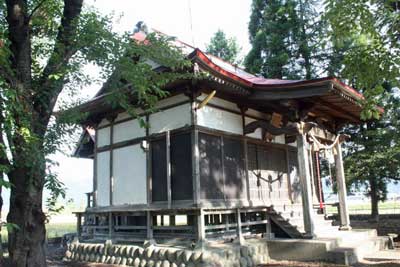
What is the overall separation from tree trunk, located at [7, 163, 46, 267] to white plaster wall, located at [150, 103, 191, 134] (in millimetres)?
4623

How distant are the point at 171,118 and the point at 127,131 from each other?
1.79 m

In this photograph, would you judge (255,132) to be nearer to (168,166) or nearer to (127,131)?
(168,166)

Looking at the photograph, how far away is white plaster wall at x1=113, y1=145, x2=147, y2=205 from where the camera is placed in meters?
9.78

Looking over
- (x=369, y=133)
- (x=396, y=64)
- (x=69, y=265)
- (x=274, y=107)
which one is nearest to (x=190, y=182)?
(x=274, y=107)

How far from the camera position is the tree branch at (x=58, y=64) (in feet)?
16.8

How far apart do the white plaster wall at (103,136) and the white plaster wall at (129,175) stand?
602mm

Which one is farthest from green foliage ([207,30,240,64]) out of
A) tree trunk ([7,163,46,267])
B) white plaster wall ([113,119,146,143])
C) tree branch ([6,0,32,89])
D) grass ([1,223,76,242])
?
tree trunk ([7,163,46,267])

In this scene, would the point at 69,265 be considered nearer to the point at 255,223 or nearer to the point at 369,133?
the point at 255,223

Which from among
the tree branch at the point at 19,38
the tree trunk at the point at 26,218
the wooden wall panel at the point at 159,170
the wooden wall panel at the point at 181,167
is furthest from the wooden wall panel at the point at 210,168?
the tree branch at the point at 19,38

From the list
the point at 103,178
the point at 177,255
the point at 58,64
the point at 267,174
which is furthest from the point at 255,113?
the point at 58,64

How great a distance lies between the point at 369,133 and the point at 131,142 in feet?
31.2

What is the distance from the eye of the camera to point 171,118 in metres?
9.30

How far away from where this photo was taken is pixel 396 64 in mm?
4805

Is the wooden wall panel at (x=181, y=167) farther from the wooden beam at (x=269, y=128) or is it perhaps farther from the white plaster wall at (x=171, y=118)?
the wooden beam at (x=269, y=128)
